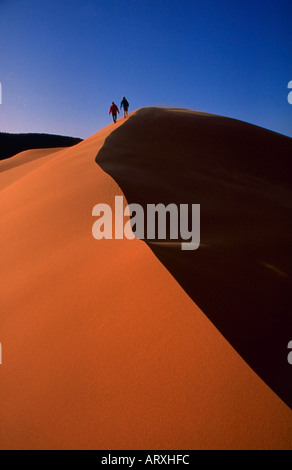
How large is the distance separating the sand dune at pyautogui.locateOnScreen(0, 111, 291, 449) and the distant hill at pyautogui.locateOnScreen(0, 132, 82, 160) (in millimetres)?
38194

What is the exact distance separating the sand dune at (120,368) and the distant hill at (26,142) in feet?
125

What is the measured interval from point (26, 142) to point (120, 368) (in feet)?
142

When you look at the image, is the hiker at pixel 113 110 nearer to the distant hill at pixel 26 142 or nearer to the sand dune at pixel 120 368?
the sand dune at pixel 120 368

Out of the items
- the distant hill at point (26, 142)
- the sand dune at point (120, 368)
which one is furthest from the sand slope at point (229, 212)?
the distant hill at point (26, 142)

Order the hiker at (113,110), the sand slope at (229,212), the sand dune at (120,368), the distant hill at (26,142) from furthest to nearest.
→ the distant hill at (26,142)
the hiker at (113,110)
the sand slope at (229,212)
the sand dune at (120,368)

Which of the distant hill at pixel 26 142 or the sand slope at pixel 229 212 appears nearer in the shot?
the sand slope at pixel 229 212

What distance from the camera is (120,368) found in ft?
5.00

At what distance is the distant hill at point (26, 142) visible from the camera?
3525cm

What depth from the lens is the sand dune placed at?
1.26m

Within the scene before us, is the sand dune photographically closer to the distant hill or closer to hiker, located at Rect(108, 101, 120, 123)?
hiker, located at Rect(108, 101, 120, 123)

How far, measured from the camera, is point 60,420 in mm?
1378

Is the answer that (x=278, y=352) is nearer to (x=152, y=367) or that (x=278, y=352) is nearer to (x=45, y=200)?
(x=152, y=367)
